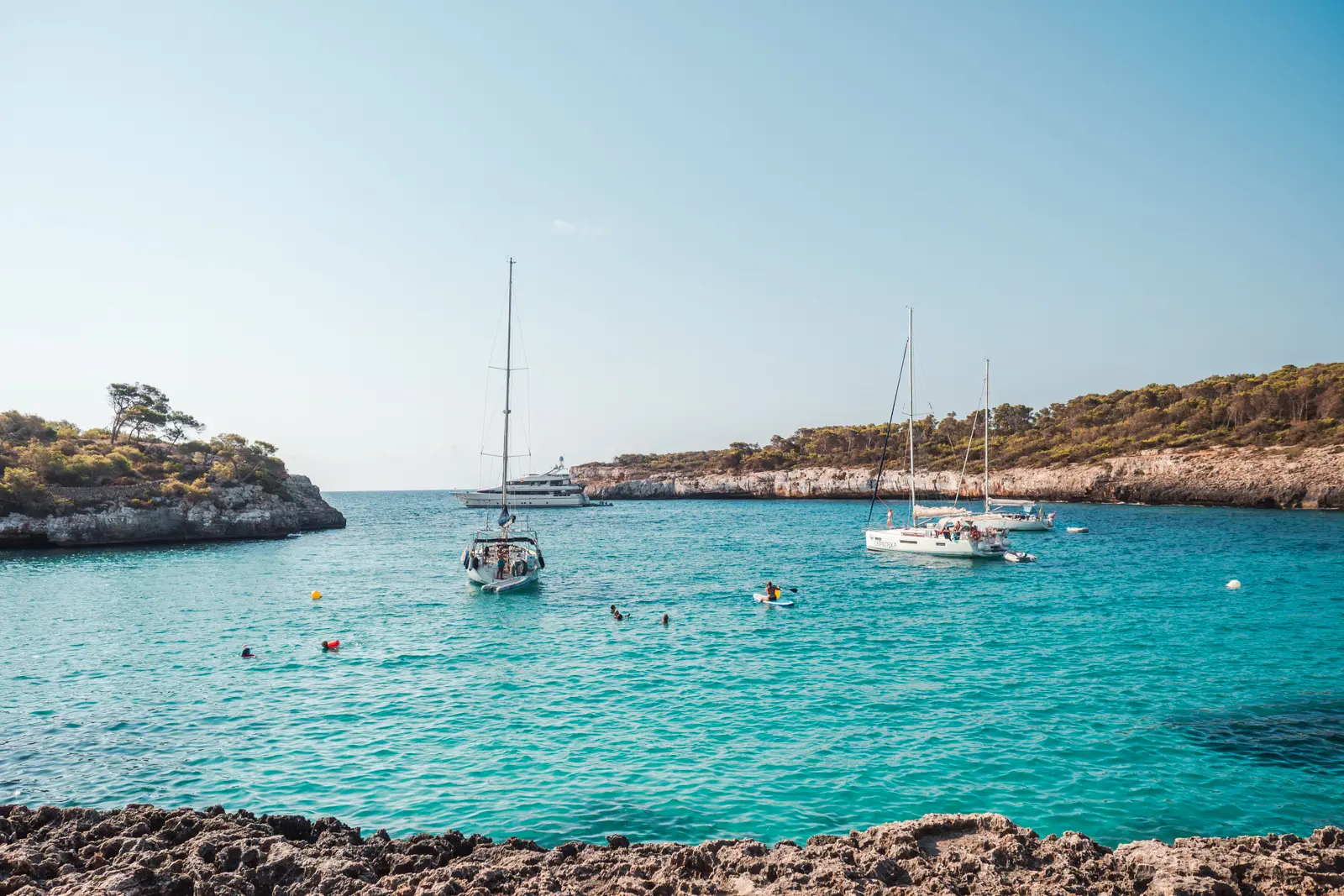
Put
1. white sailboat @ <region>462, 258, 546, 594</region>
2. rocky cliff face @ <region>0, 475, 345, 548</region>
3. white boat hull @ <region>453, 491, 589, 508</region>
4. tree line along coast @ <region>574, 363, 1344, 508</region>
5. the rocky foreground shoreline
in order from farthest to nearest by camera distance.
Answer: white boat hull @ <region>453, 491, 589, 508</region> < tree line along coast @ <region>574, 363, 1344, 508</region> < rocky cliff face @ <region>0, 475, 345, 548</region> < white sailboat @ <region>462, 258, 546, 594</region> < the rocky foreground shoreline

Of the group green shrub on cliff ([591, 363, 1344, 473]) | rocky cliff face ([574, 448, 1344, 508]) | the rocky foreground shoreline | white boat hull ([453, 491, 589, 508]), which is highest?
green shrub on cliff ([591, 363, 1344, 473])

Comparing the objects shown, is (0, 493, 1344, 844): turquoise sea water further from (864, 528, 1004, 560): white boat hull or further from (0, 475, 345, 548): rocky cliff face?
(0, 475, 345, 548): rocky cliff face

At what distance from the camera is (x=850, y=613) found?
27.7 meters

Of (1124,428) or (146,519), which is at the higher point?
(1124,428)

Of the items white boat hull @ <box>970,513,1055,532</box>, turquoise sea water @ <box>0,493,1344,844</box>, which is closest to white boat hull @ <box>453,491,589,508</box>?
white boat hull @ <box>970,513,1055,532</box>

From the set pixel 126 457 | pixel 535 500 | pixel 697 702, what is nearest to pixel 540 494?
pixel 535 500

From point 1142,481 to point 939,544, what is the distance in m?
62.7

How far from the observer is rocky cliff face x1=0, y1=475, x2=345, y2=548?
53.4m

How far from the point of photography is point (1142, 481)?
90375 millimetres

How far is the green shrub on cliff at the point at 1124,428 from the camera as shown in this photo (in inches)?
3620

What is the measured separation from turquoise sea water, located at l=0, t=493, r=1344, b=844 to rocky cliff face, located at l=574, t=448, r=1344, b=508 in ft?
161

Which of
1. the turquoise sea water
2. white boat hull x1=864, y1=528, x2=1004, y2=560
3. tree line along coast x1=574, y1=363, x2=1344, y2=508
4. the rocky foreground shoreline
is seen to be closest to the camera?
the rocky foreground shoreline

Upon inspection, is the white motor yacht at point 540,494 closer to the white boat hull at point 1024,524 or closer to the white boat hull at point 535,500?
the white boat hull at point 535,500

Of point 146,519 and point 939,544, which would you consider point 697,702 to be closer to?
point 939,544
